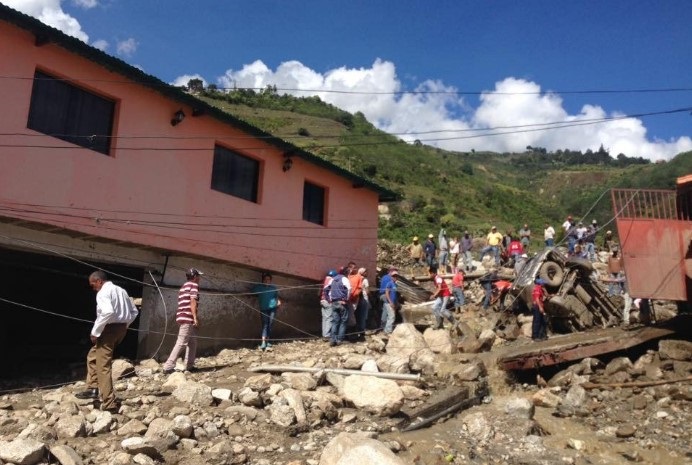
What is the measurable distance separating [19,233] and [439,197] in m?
43.7

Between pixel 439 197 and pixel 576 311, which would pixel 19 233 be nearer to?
pixel 576 311

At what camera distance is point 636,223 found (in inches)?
449

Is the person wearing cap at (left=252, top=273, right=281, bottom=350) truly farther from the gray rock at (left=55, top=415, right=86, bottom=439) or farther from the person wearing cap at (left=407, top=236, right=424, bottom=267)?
the person wearing cap at (left=407, top=236, right=424, bottom=267)

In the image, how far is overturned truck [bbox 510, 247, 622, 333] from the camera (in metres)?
14.1

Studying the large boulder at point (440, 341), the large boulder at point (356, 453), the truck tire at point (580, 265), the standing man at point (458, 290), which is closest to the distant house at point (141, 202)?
the standing man at point (458, 290)

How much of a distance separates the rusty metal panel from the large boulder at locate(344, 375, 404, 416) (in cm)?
544

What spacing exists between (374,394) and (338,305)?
455cm

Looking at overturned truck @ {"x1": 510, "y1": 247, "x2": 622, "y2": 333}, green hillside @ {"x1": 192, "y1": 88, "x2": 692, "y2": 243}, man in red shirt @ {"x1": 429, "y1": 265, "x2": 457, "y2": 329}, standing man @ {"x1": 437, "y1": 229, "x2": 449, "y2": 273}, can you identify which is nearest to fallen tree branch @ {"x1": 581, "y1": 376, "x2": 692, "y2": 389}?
overturned truck @ {"x1": 510, "y1": 247, "x2": 622, "y2": 333}

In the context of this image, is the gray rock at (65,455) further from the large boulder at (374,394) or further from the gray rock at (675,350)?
the gray rock at (675,350)

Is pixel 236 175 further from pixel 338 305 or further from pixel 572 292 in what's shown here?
pixel 572 292

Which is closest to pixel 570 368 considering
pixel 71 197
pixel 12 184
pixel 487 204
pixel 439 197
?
pixel 71 197

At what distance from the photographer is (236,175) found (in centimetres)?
1402

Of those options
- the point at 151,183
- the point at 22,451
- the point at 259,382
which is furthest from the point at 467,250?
the point at 22,451

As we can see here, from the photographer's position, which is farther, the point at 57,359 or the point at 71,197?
the point at 57,359
